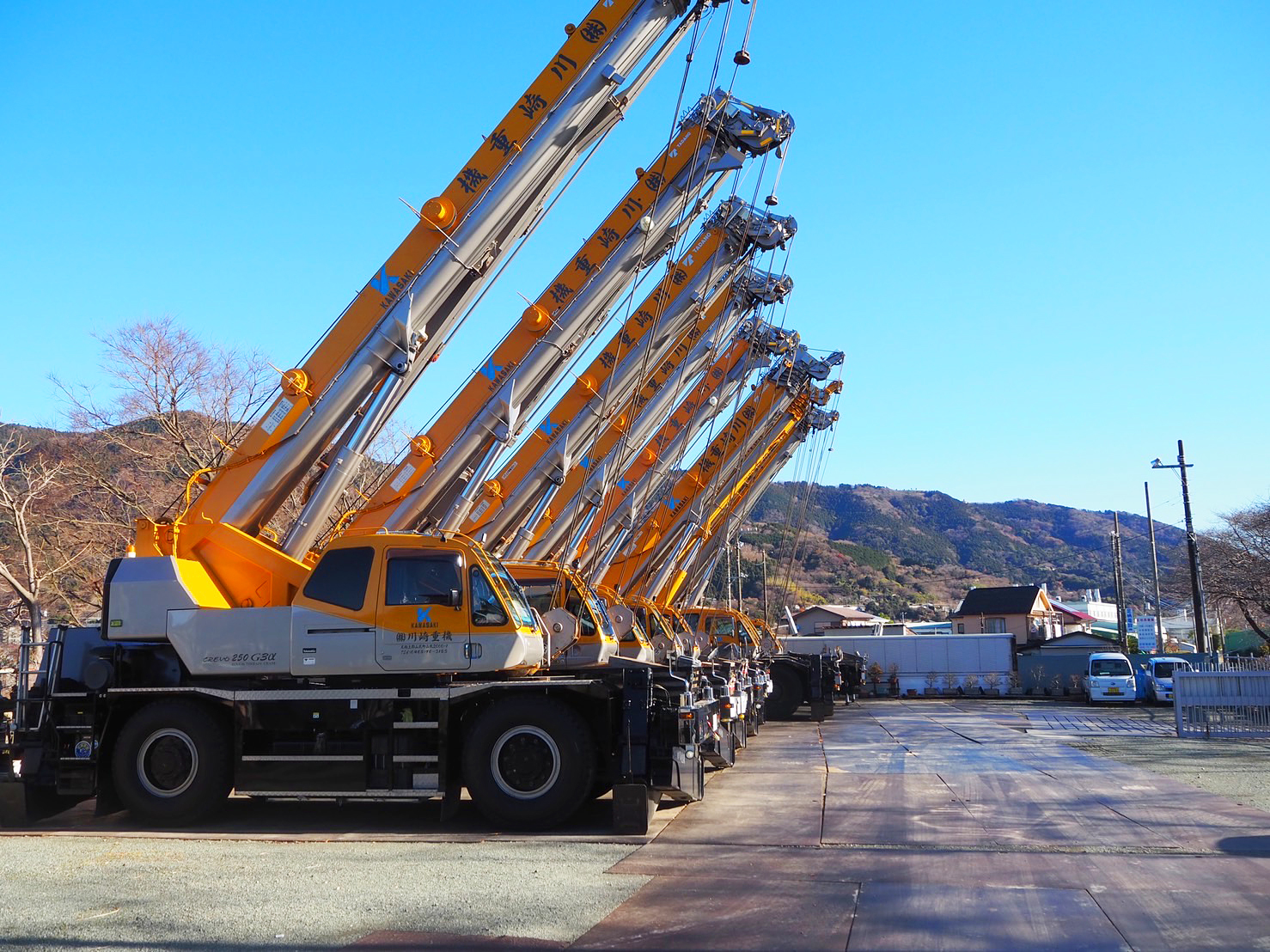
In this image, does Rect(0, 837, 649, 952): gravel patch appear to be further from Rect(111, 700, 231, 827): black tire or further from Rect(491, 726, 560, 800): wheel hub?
Rect(111, 700, 231, 827): black tire

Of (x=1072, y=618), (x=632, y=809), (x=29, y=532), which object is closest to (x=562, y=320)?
(x=632, y=809)

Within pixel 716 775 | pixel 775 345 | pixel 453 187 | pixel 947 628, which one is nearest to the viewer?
pixel 453 187

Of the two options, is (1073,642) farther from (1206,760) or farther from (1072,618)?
(1072,618)

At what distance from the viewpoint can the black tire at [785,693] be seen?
2833cm

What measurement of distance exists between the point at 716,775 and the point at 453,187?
342 inches

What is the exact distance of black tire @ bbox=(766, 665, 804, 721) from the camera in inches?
1115

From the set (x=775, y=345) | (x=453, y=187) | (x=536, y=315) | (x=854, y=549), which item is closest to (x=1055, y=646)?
(x=775, y=345)

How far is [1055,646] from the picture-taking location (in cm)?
4978

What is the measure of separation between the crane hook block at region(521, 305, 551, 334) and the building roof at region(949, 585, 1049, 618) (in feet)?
194

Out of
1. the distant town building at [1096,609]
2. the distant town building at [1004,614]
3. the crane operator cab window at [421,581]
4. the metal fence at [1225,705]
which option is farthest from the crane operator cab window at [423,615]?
the distant town building at [1096,609]

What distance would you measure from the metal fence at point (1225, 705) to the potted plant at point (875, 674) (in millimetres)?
23772

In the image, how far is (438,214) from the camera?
535 inches

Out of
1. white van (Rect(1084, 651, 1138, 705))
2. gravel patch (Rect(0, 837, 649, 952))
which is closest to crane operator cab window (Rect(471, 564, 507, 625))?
gravel patch (Rect(0, 837, 649, 952))

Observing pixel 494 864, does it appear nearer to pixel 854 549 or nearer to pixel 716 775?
pixel 716 775
